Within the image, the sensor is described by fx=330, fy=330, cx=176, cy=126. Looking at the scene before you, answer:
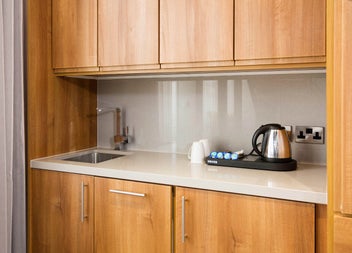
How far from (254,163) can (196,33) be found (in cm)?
74

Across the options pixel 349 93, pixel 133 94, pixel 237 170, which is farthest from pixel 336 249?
pixel 133 94

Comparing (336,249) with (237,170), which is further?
(237,170)

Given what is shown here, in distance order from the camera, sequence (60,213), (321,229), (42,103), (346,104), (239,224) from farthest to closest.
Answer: (42,103) < (60,213) < (239,224) < (321,229) < (346,104)

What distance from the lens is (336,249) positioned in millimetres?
1131

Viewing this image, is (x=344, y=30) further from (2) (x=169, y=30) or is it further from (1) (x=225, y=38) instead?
(2) (x=169, y=30)

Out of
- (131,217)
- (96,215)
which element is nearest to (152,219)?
(131,217)

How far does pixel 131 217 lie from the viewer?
171 cm

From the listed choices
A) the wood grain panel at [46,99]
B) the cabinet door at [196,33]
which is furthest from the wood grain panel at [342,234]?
the wood grain panel at [46,99]

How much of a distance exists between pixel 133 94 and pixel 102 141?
454 millimetres

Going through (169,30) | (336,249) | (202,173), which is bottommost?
(336,249)

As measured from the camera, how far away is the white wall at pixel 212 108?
1.88 metres

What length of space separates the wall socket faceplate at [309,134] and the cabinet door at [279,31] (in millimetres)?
506

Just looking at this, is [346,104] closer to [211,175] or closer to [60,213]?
[211,175]

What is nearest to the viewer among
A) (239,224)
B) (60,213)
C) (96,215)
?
(239,224)
